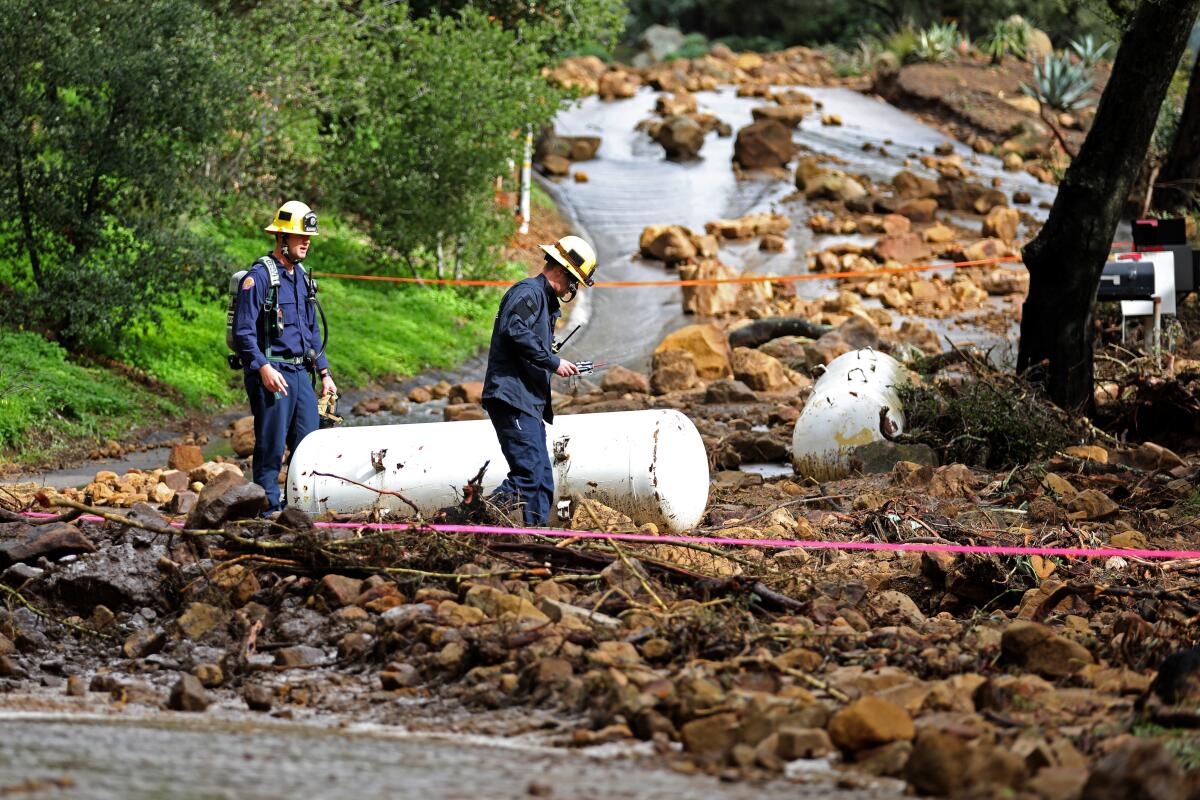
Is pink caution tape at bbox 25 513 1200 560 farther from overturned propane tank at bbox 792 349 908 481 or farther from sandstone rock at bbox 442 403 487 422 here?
sandstone rock at bbox 442 403 487 422

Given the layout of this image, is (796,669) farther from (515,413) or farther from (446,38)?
(446,38)

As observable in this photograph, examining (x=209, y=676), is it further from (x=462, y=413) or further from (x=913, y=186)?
(x=913, y=186)

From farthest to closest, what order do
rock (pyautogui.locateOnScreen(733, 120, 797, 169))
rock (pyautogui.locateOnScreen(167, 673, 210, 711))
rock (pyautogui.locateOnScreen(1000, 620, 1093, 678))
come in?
rock (pyautogui.locateOnScreen(733, 120, 797, 169)) → rock (pyautogui.locateOnScreen(1000, 620, 1093, 678)) → rock (pyautogui.locateOnScreen(167, 673, 210, 711))

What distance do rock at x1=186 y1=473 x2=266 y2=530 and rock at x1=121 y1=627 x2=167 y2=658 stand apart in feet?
2.83

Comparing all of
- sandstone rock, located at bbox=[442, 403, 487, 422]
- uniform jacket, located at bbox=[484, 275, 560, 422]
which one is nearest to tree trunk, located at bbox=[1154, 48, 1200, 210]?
sandstone rock, located at bbox=[442, 403, 487, 422]

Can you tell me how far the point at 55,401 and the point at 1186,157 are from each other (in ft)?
44.9

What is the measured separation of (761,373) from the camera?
14.8 meters

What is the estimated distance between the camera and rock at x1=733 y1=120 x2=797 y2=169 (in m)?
28.5

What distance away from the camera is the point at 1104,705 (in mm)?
5078

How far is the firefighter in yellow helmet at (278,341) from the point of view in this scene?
27.3 ft

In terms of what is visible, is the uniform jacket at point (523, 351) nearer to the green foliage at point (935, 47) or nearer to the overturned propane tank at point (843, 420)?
the overturned propane tank at point (843, 420)

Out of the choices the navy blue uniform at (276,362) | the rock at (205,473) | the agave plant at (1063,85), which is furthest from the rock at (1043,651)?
the agave plant at (1063,85)

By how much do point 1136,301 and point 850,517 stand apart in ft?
17.7

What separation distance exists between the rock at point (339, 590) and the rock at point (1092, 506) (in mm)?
4430
